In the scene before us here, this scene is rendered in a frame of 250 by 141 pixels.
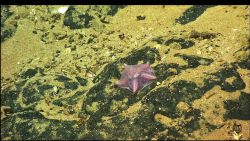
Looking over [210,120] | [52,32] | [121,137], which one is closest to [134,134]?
[121,137]

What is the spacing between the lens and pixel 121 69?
449 centimetres

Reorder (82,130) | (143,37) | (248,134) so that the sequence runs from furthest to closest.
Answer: (143,37) → (82,130) → (248,134)

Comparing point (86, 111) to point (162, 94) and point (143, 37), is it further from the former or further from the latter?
point (143, 37)

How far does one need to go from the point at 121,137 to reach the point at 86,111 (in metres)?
0.59

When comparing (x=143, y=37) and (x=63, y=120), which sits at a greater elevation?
(x=143, y=37)

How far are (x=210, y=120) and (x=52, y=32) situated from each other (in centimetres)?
263

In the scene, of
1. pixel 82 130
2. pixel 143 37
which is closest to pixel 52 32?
pixel 143 37

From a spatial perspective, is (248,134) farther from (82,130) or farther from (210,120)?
(82,130)

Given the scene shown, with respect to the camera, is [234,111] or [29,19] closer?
[234,111]

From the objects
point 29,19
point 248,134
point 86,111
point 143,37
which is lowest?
point 248,134

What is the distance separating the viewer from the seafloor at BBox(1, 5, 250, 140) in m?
3.92

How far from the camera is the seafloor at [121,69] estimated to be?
3.92 meters

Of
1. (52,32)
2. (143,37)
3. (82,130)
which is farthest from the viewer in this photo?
(52,32)

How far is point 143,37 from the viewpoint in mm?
4812
